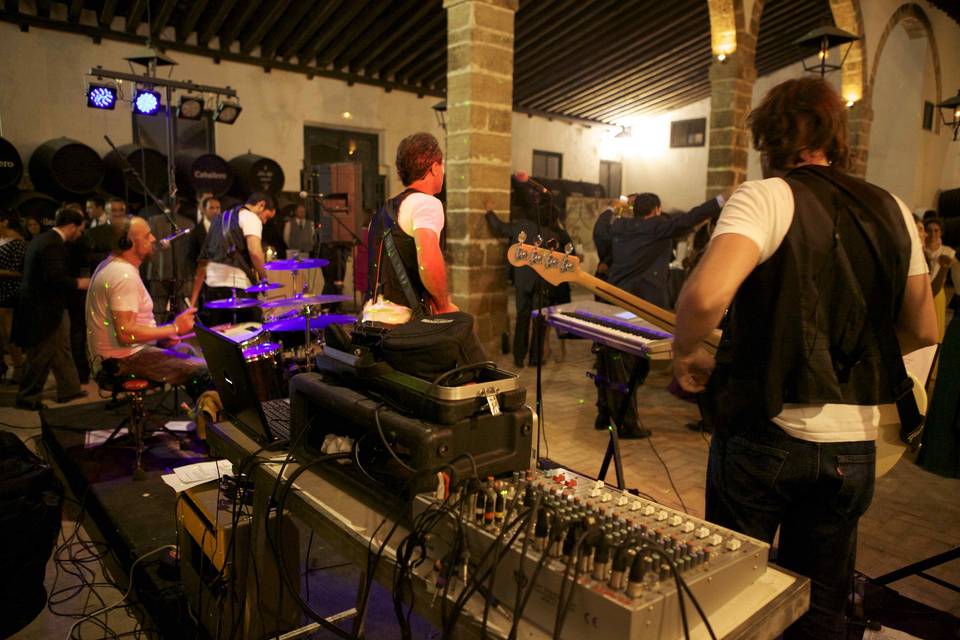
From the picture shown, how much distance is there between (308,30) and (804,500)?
1062cm

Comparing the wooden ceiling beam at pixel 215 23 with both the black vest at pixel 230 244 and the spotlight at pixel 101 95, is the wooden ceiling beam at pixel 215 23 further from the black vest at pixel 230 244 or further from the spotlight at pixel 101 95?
the black vest at pixel 230 244

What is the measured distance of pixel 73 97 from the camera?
30.4 ft

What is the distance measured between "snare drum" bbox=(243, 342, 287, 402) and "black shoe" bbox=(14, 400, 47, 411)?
2.67m

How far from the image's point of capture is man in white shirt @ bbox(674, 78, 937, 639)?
1528 mm

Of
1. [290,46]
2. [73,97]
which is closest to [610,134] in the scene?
[290,46]

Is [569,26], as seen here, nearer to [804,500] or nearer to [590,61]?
[590,61]

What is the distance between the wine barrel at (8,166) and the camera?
7812mm

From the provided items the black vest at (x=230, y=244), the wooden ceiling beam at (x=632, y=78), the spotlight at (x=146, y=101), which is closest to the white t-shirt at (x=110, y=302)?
the black vest at (x=230, y=244)

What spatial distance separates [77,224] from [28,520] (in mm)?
3996

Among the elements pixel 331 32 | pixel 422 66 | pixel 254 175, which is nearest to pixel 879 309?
pixel 254 175

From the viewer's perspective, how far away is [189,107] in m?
8.14

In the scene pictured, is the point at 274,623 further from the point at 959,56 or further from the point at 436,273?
the point at 959,56

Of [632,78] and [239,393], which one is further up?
[632,78]

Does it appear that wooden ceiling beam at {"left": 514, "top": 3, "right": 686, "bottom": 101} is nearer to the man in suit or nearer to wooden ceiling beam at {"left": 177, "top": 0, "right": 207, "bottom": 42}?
wooden ceiling beam at {"left": 177, "top": 0, "right": 207, "bottom": 42}
